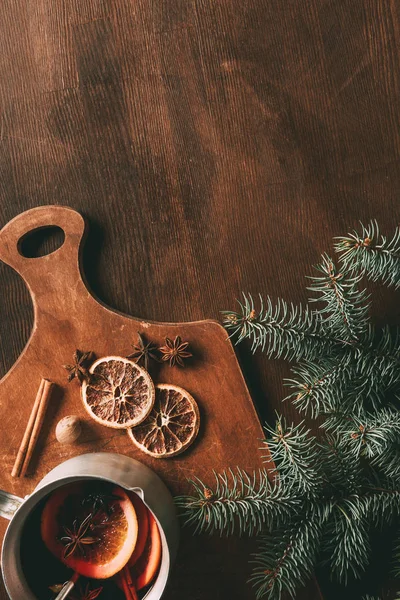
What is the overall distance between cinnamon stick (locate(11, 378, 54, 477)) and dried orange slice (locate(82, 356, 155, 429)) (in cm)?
8

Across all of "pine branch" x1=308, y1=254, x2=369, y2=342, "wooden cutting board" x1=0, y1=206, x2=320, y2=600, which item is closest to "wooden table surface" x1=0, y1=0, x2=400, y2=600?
"wooden cutting board" x1=0, y1=206, x2=320, y2=600

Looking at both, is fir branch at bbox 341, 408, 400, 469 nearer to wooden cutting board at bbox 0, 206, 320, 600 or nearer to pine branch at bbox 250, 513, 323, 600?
pine branch at bbox 250, 513, 323, 600

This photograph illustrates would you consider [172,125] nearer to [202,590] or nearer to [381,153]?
[381,153]

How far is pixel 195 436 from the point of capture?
48.3 inches

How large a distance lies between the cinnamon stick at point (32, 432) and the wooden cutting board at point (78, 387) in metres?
0.02

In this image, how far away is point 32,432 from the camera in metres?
1.24

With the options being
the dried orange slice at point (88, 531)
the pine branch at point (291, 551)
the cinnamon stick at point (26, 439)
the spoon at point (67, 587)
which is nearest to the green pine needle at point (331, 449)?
the pine branch at point (291, 551)

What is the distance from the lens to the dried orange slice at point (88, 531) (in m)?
1.12

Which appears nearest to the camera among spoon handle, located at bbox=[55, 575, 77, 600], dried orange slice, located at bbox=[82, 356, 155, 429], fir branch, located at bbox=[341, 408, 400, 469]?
fir branch, located at bbox=[341, 408, 400, 469]

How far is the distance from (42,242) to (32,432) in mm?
406

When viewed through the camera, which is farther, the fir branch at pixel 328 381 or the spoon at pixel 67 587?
the spoon at pixel 67 587

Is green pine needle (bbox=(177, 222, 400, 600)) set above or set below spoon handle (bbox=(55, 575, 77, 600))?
above

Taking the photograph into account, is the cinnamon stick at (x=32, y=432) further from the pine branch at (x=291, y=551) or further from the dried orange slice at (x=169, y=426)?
the pine branch at (x=291, y=551)

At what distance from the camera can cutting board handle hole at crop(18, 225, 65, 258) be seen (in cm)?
130
